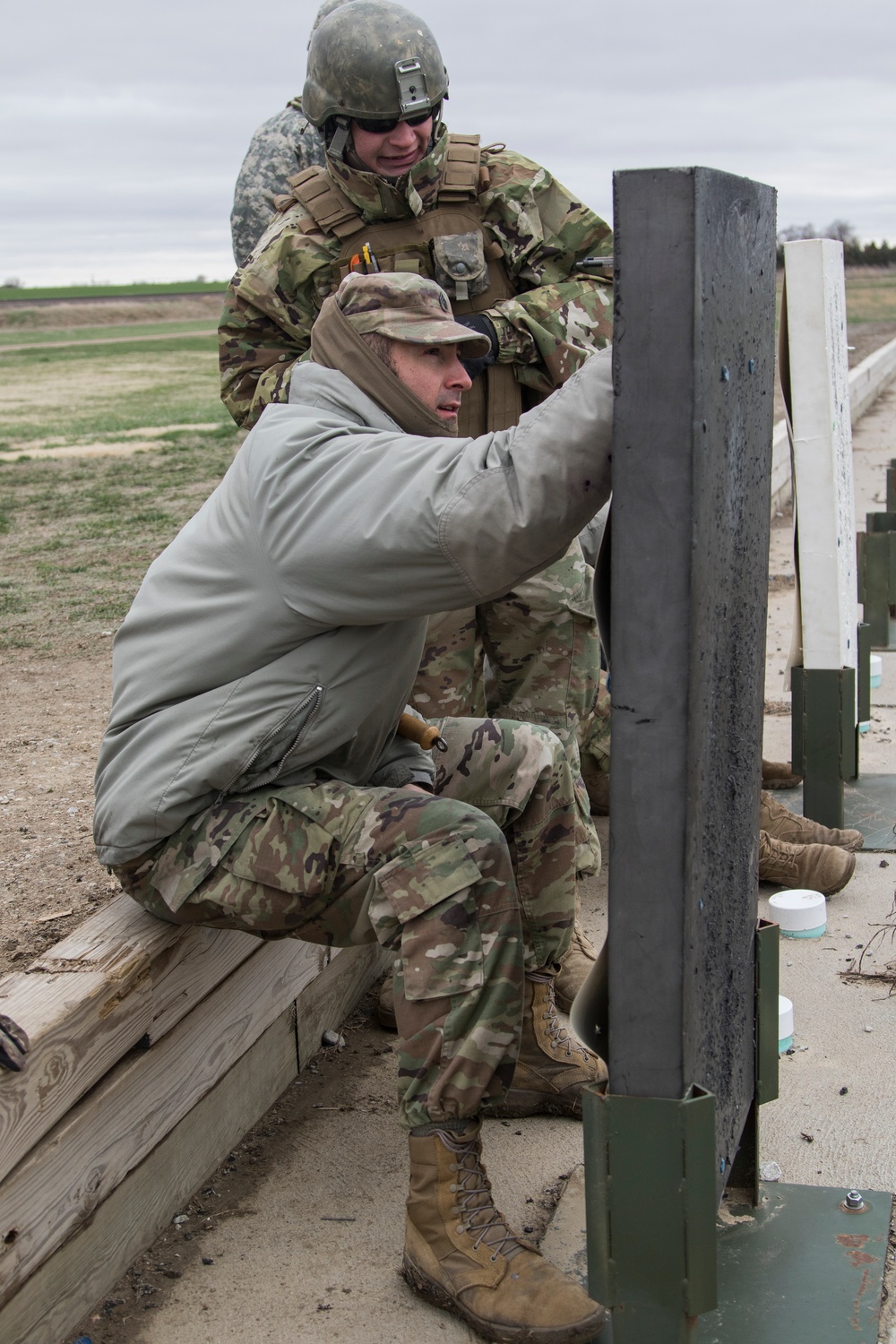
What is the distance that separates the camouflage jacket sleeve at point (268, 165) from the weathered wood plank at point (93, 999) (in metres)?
3.11

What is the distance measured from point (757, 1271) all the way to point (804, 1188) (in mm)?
286

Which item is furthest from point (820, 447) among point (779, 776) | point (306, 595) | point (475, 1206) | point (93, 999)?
point (93, 999)

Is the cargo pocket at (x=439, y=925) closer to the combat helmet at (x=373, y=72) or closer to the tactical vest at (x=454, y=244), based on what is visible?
the tactical vest at (x=454, y=244)

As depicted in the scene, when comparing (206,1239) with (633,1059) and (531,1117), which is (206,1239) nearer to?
(531,1117)

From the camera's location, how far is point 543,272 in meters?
3.90

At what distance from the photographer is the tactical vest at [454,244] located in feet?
12.4

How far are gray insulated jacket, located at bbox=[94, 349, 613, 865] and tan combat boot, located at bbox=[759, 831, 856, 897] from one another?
1.55 meters

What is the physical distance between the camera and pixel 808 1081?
123 inches

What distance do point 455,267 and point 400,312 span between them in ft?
4.38

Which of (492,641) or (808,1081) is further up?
(492,641)

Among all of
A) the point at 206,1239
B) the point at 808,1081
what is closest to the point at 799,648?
the point at 808,1081

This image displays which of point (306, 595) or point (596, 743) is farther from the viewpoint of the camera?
point (596, 743)

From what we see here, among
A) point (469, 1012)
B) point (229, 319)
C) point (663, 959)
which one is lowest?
point (469, 1012)

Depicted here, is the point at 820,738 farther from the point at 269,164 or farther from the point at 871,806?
the point at 269,164
